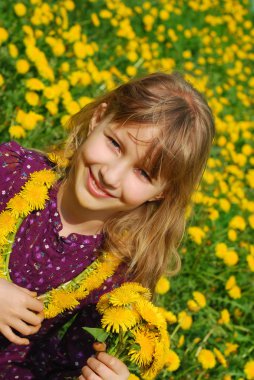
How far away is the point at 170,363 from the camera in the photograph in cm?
217

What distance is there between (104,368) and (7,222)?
1.96ft

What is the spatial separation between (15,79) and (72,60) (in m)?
0.57

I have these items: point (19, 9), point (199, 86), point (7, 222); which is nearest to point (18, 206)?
point (7, 222)

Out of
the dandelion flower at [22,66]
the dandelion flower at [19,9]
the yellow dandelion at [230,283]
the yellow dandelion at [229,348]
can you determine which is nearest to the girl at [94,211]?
the yellow dandelion at [229,348]

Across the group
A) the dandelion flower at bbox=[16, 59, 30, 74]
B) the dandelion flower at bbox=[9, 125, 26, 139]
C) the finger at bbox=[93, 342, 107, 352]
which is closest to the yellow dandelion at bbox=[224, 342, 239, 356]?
the finger at bbox=[93, 342, 107, 352]

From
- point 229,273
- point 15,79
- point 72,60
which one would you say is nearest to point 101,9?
point 72,60

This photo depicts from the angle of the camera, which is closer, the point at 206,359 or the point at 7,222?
the point at 7,222

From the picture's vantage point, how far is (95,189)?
1626mm

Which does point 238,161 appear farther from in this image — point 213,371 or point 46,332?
point 46,332

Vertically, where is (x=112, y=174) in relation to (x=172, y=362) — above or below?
above

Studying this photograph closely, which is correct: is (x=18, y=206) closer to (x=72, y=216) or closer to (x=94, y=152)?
(x=72, y=216)

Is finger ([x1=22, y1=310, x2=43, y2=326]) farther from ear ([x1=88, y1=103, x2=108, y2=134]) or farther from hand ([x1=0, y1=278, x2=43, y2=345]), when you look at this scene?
ear ([x1=88, y1=103, x2=108, y2=134])

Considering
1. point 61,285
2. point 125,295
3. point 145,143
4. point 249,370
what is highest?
point 145,143

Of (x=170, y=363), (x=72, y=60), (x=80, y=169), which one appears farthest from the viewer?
(x=72, y=60)
